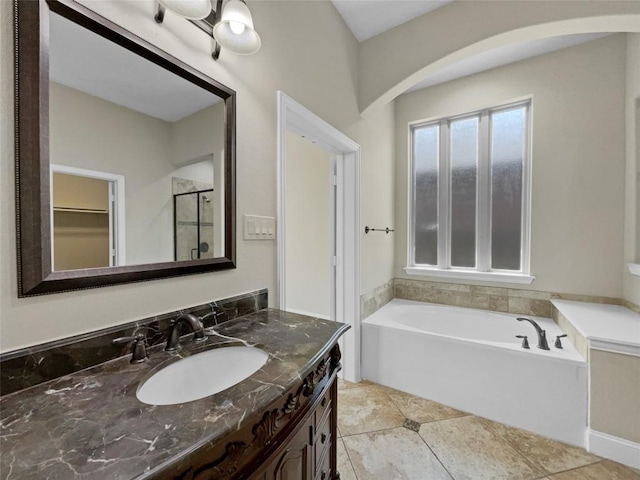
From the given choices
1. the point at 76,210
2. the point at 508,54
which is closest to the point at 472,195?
the point at 508,54

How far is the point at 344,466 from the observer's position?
4.93ft

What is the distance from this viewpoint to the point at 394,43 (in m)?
2.14

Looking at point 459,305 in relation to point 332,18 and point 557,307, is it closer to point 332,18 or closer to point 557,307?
point 557,307

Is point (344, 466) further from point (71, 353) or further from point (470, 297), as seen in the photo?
point (470, 297)

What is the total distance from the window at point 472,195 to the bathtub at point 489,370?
0.58 meters

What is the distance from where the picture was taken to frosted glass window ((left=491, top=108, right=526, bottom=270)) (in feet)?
8.61

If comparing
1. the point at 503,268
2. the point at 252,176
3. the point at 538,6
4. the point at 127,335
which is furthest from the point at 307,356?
the point at 503,268

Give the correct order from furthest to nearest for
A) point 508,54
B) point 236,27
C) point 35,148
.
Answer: point 508,54 → point 236,27 → point 35,148

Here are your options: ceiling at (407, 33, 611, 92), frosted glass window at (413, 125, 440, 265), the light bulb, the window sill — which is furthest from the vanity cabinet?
ceiling at (407, 33, 611, 92)

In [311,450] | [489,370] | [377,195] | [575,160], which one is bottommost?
[489,370]

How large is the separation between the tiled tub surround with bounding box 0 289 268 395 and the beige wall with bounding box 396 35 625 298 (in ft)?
9.94

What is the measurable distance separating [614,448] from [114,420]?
2.52 metres

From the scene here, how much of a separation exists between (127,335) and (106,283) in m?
0.18

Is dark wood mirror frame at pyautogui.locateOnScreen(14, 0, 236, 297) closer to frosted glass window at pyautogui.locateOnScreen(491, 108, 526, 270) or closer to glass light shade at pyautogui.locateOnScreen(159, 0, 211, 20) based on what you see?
glass light shade at pyautogui.locateOnScreen(159, 0, 211, 20)
